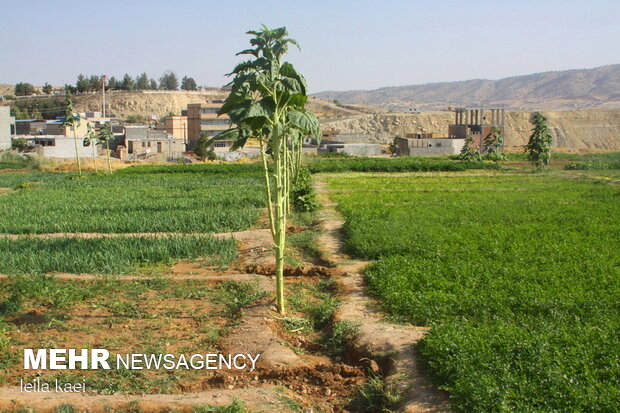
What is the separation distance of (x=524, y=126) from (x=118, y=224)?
4392 inches

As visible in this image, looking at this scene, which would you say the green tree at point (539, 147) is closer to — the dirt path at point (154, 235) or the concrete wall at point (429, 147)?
the concrete wall at point (429, 147)

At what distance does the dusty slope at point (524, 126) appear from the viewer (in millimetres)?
114625

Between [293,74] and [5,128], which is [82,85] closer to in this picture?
[5,128]

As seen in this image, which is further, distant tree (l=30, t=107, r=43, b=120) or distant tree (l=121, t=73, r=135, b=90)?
distant tree (l=121, t=73, r=135, b=90)

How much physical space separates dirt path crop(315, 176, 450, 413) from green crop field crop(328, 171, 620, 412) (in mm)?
219

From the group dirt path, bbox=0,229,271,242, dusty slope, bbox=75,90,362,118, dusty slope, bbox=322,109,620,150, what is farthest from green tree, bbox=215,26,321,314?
dusty slope, bbox=75,90,362,118

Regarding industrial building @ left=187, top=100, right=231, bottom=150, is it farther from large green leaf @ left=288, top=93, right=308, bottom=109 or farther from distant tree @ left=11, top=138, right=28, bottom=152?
large green leaf @ left=288, top=93, right=308, bottom=109

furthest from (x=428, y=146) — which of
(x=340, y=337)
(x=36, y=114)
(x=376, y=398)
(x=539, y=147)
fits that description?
(x=36, y=114)

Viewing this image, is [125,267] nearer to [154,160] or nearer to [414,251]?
[414,251]

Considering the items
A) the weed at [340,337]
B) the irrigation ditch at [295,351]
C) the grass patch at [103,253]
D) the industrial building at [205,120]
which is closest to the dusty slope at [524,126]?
the industrial building at [205,120]

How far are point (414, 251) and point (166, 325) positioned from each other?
6082 millimetres

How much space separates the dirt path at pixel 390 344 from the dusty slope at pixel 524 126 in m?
103

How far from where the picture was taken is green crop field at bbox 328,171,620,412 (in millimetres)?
6352

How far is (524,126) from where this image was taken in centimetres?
11831
